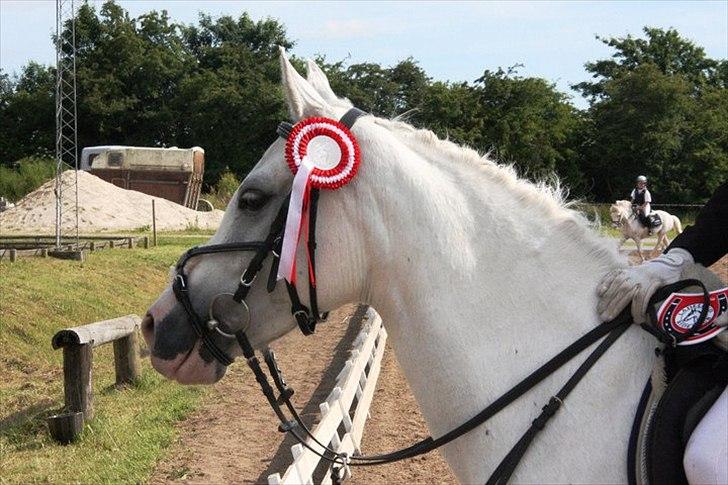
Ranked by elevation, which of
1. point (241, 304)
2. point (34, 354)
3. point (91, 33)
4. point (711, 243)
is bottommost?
point (34, 354)

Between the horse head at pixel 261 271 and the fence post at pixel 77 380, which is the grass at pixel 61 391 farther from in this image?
the horse head at pixel 261 271

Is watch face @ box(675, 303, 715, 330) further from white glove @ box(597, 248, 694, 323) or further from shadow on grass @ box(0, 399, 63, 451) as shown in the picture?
shadow on grass @ box(0, 399, 63, 451)

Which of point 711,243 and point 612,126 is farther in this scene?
point 612,126

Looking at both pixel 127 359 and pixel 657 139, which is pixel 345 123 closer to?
pixel 127 359

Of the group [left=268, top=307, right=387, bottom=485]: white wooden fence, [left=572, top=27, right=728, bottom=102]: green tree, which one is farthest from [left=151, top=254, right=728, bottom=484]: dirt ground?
[left=572, top=27, right=728, bottom=102]: green tree

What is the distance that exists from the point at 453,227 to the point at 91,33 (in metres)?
68.9

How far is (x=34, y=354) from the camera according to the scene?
11.4 metres

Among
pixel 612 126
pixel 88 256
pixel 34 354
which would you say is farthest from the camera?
pixel 612 126

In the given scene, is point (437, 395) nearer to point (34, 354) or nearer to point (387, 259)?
point (387, 259)

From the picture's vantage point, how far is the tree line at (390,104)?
44.9m

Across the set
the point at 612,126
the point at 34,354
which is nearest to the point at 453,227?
the point at 34,354

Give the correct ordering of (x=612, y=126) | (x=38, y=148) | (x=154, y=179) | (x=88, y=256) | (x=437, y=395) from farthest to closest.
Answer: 1. (x=38, y=148)
2. (x=612, y=126)
3. (x=154, y=179)
4. (x=88, y=256)
5. (x=437, y=395)

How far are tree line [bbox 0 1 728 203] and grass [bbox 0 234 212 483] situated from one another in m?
21.6

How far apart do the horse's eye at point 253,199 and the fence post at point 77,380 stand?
5.79 m
